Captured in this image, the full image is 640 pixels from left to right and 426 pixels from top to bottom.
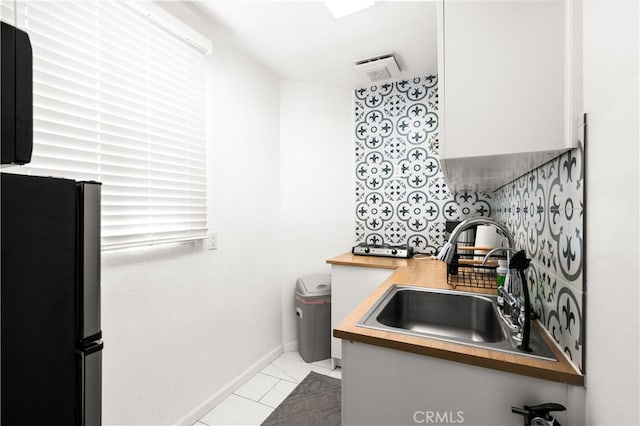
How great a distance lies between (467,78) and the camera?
0.84m

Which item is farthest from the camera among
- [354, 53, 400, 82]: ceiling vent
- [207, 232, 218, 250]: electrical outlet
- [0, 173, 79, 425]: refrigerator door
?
[354, 53, 400, 82]: ceiling vent

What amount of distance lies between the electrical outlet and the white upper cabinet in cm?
156

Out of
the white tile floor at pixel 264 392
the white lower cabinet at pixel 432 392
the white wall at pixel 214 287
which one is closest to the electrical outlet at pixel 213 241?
the white wall at pixel 214 287

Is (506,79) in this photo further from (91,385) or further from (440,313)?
(91,385)

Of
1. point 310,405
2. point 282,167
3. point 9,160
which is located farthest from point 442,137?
point 282,167

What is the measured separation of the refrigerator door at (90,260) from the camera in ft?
2.12

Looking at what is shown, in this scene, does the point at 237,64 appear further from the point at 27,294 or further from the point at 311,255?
the point at 27,294

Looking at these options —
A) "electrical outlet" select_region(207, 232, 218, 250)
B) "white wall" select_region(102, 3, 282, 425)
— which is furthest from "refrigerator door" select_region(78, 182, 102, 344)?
"electrical outlet" select_region(207, 232, 218, 250)

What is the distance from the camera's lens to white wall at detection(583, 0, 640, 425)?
20.1 inches

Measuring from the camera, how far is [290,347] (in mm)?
2762

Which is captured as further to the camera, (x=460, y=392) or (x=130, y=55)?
(x=130, y=55)

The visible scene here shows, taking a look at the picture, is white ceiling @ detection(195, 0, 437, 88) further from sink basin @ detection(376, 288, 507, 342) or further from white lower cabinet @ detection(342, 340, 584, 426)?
white lower cabinet @ detection(342, 340, 584, 426)

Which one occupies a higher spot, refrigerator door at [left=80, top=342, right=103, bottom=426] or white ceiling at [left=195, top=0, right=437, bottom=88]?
white ceiling at [left=195, top=0, right=437, bottom=88]

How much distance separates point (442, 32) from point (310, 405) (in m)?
2.12
